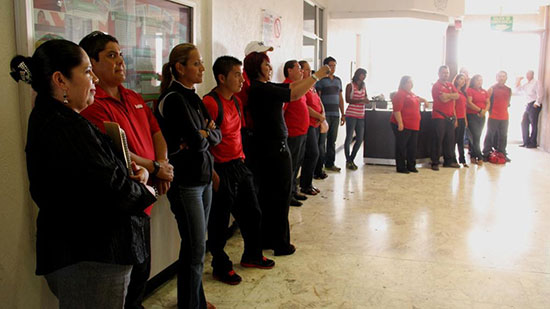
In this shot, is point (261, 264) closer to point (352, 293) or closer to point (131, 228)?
point (352, 293)

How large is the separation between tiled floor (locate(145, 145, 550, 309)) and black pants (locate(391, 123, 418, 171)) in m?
0.89

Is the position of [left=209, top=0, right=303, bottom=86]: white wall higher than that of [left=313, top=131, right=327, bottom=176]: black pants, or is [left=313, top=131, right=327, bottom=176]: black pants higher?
[left=209, top=0, right=303, bottom=86]: white wall

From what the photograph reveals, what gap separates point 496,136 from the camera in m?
8.09

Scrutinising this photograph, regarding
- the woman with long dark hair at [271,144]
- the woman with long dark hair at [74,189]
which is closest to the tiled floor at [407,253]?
the woman with long dark hair at [271,144]

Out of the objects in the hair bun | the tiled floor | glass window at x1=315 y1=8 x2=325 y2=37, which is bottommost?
the tiled floor

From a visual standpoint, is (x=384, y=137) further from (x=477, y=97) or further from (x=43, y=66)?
(x=43, y=66)

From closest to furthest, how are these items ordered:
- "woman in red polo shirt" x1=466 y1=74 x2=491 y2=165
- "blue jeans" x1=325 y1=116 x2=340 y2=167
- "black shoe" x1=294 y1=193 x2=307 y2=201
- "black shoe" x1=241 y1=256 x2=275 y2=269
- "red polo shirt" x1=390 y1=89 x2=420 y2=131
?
"black shoe" x1=241 y1=256 x2=275 y2=269 < "black shoe" x1=294 y1=193 x2=307 y2=201 < "red polo shirt" x1=390 y1=89 x2=420 y2=131 < "blue jeans" x1=325 y1=116 x2=340 y2=167 < "woman in red polo shirt" x1=466 y1=74 x2=491 y2=165

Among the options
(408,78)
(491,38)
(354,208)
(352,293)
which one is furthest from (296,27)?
(491,38)

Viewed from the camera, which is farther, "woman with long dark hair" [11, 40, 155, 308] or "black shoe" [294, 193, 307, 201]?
"black shoe" [294, 193, 307, 201]

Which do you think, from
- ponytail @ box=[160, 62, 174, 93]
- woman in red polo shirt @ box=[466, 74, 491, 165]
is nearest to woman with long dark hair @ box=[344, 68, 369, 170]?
woman in red polo shirt @ box=[466, 74, 491, 165]

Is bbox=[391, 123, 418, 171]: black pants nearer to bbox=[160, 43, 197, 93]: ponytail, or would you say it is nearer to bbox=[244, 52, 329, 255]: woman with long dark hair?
bbox=[244, 52, 329, 255]: woman with long dark hair

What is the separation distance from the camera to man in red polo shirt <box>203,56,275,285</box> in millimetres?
2893

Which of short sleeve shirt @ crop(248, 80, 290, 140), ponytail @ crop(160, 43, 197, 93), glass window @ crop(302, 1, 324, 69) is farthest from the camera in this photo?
glass window @ crop(302, 1, 324, 69)

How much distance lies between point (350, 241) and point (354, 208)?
1.06 m
